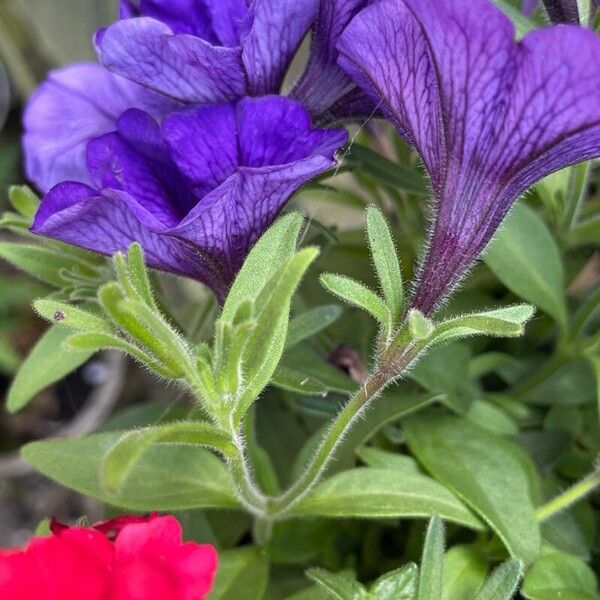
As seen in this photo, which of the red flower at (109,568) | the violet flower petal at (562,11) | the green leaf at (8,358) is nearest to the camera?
the red flower at (109,568)

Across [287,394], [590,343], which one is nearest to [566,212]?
[590,343]

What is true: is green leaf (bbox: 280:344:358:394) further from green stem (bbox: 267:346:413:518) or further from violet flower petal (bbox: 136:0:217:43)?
violet flower petal (bbox: 136:0:217:43)

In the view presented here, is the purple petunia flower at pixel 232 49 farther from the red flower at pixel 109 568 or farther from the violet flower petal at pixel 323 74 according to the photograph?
the red flower at pixel 109 568

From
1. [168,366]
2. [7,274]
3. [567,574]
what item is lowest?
[7,274]

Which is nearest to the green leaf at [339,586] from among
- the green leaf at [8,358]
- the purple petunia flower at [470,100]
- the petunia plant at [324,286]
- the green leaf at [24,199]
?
the petunia plant at [324,286]

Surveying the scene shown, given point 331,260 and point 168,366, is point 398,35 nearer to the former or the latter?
point 168,366

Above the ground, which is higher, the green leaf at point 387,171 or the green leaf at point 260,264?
the green leaf at point 260,264

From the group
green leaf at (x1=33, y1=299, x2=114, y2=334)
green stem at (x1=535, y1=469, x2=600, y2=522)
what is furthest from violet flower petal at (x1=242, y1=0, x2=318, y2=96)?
green stem at (x1=535, y1=469, x2=600, y2=522)
